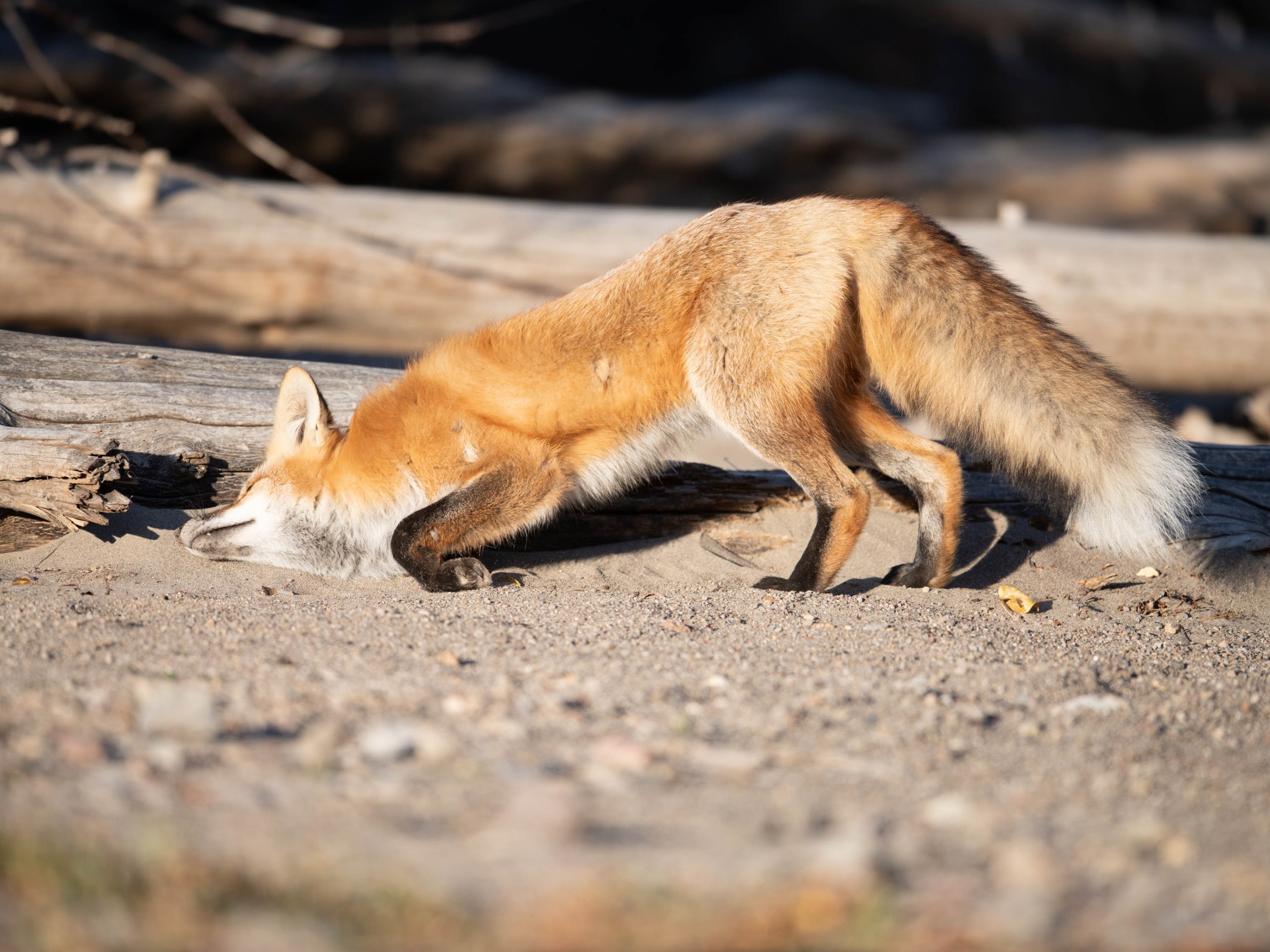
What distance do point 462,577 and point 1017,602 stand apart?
205cm

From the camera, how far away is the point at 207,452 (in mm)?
3998

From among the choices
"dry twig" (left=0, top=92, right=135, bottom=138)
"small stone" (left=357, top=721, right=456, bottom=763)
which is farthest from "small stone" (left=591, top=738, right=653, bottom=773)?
"dry twig" (left=0, top=92, right=135, bottom=138)

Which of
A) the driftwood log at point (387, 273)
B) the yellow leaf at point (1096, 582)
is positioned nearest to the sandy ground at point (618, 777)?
the yellow leaf at point (1096, 582)

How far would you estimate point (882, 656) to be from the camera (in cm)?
257

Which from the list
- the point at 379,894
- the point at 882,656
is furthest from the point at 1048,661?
the point at 379,894

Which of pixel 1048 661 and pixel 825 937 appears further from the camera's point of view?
pixel 1048 661

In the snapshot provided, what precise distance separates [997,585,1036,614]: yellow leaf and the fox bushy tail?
0.38 meters

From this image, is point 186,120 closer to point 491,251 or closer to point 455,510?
point 491,251

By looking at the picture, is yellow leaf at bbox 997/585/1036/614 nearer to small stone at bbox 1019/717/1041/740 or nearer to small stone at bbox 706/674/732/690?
small stone at bbox 1019/717/1041/740

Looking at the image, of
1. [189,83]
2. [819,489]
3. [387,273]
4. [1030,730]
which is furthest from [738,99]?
[1030,730]

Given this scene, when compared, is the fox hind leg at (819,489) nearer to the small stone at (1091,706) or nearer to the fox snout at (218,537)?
the small stone at (1091,706)

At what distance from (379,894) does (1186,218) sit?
9.89m

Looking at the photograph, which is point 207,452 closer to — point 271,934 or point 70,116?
point 70,116

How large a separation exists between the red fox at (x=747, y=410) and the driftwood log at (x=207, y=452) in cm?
35
